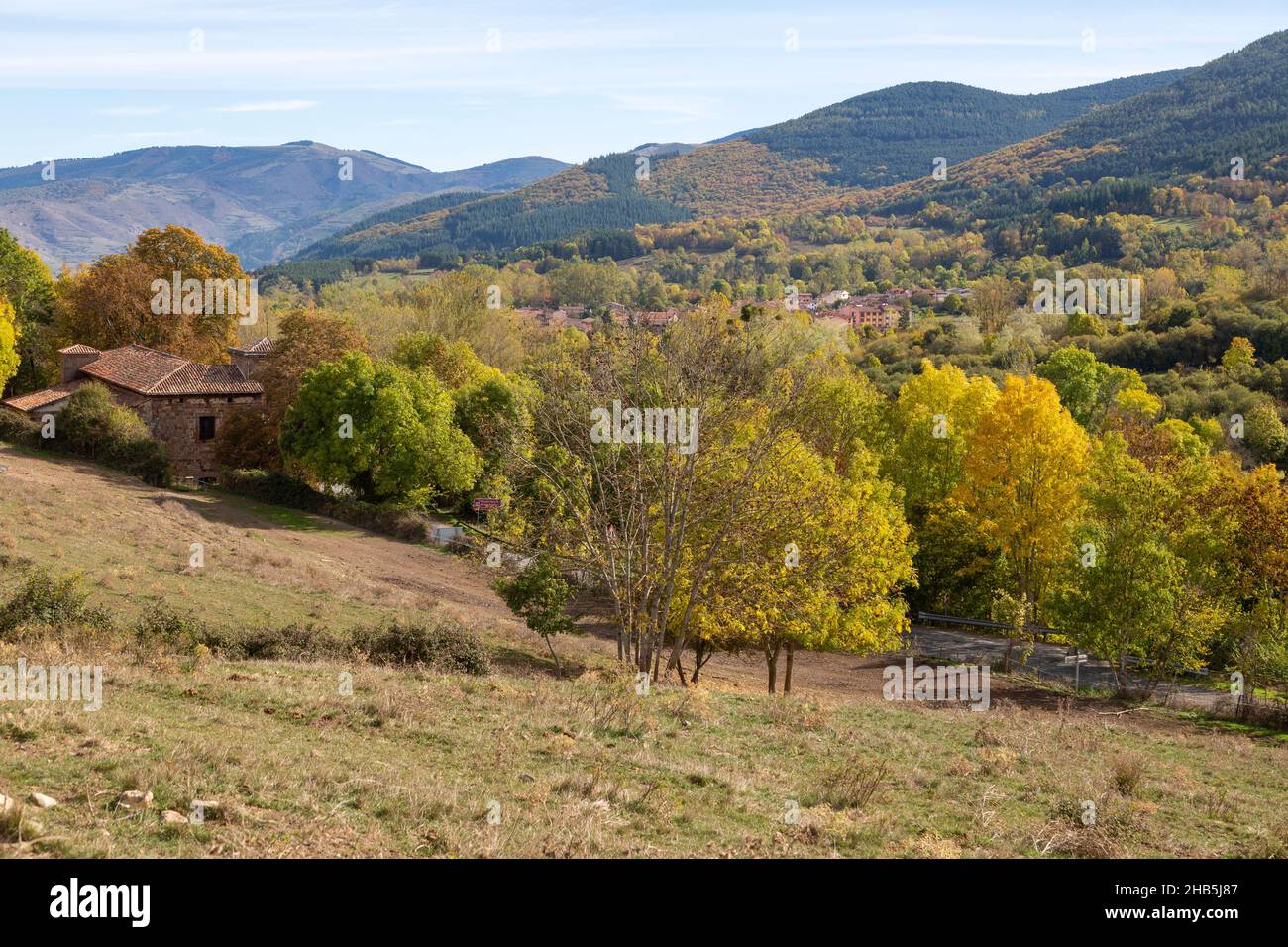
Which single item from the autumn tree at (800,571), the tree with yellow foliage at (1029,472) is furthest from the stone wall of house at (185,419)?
the tree with yellow foliage at (1029,472)

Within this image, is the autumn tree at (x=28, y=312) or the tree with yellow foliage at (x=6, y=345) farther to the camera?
the autumn tree at (x=28, y=312)

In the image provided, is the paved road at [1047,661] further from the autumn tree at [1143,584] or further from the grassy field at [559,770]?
the grassy field at [559,770]

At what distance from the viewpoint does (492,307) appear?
299 feet

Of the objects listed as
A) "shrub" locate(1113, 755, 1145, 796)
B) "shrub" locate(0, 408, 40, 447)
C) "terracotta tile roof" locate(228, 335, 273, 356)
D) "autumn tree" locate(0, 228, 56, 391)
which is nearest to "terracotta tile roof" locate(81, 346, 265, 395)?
"terracotta tile roof" locate(228, 335, 273, 356)

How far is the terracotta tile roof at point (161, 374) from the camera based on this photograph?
55656 millimetres

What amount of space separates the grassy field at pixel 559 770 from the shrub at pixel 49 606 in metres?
1.10

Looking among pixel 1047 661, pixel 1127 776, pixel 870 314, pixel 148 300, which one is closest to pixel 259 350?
pixel 148 300

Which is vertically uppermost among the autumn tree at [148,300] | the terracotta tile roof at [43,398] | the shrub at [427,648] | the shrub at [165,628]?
the autumn tree at [148,300]

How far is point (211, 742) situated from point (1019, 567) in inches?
1373

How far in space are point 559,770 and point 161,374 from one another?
50860 millimetres

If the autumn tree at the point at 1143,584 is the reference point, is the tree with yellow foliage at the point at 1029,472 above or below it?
above

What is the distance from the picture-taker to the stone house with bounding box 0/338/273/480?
55188 mm

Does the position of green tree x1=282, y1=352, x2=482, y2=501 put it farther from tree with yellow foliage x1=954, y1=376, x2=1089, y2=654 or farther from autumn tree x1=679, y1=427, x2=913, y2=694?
tree with yellow foliage x1=954, y1=376, x2=1089, y2=654
